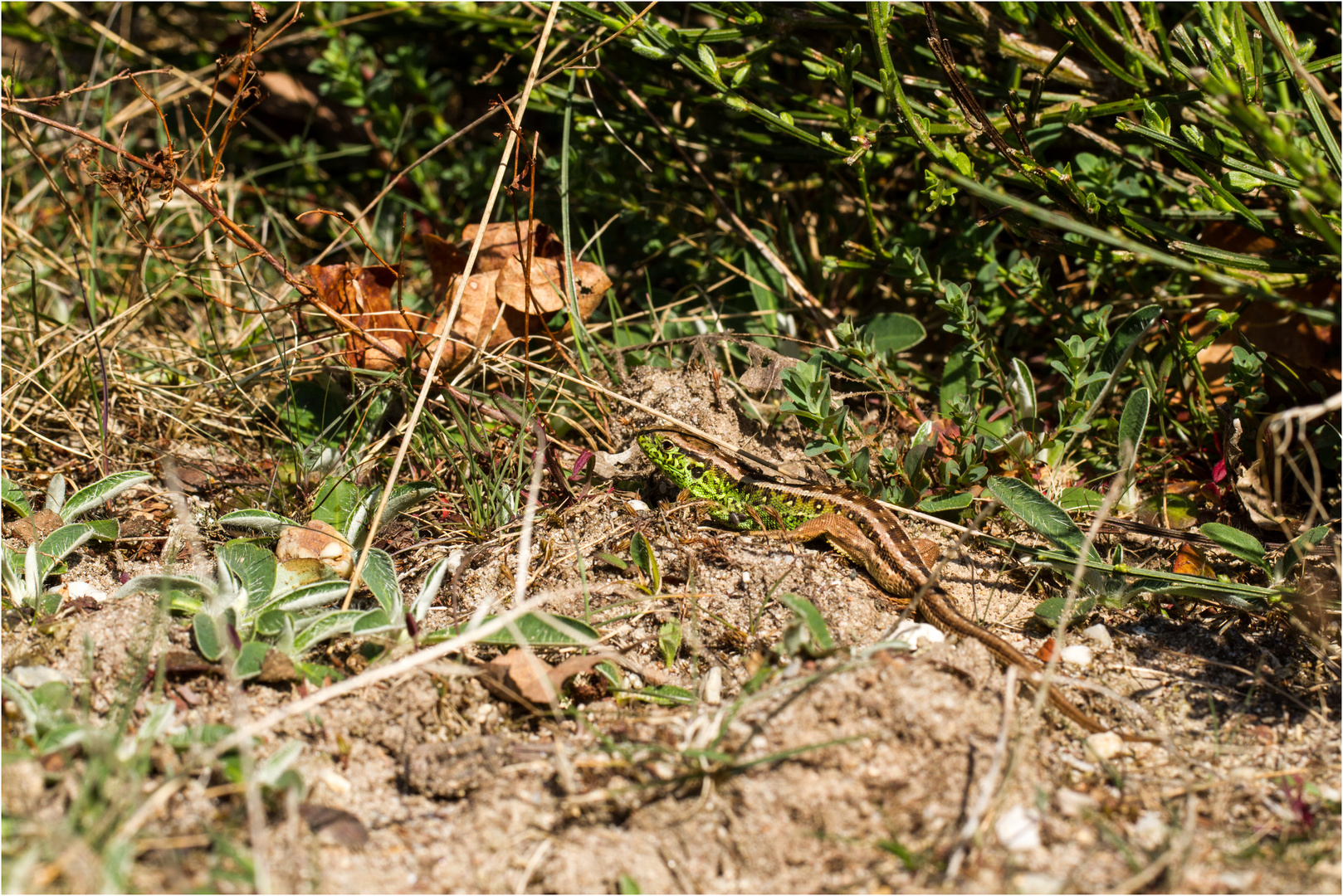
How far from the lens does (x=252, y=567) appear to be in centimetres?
214

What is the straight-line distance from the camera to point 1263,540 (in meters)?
2.38

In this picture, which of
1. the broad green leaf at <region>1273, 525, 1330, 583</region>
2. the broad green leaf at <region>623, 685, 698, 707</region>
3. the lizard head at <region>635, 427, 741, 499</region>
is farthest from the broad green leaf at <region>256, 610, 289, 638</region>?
the broad green leaf at <region>1273, 525, 1330, 583</region>

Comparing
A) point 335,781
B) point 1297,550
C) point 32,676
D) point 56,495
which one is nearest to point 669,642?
point 335,781

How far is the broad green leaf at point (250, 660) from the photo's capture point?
1.82m

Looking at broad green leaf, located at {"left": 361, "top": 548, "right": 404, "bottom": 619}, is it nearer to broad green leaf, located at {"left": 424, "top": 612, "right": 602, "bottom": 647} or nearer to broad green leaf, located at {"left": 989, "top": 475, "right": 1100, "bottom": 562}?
broad green leaf, located at {"left": 424, "top": 612, "right": 602, "bottom": 647}

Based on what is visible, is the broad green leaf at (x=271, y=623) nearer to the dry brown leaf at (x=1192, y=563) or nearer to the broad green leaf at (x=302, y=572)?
the broad green leaf at (x=302, y=572)

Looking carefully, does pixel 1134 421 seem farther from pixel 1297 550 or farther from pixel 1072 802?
pixel 1072 802

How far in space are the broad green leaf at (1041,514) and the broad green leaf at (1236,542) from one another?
26cm

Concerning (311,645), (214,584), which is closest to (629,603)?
(311,645)

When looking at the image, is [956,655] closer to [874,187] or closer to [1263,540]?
[1263,540]

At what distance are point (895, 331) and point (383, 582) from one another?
1763 mm

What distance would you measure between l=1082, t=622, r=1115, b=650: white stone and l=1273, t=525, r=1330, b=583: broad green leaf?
1.29ft

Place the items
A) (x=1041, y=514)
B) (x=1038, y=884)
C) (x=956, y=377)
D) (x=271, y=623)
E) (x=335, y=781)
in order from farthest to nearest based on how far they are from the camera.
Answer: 1. (x=956, y=377)
2. (x=1041, y=514)
3. (x=271, y=623)
4. (x=335, y=781)
5. (x=1038, y=884)

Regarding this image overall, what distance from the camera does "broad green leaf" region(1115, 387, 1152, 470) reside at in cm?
234
